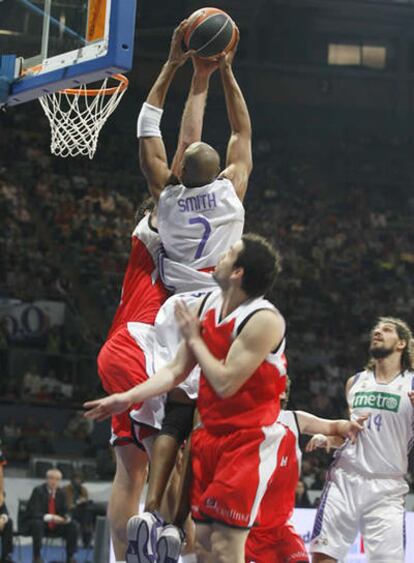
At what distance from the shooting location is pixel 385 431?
8.21 m

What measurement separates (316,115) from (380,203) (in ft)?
9.08

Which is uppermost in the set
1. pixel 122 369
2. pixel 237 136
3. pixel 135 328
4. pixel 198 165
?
Answer: pixel 237 136

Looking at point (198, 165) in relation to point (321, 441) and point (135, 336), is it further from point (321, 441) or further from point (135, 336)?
point (321, 441)

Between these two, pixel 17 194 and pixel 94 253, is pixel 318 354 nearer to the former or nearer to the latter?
pixel 94 253

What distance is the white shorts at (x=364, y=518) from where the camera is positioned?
8.06m

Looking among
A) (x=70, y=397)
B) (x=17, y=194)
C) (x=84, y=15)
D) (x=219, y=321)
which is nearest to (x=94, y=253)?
(x=17, y=194)

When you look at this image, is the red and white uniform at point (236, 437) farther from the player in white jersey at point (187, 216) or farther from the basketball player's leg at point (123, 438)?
the basketball player's leg at point (123, 438)


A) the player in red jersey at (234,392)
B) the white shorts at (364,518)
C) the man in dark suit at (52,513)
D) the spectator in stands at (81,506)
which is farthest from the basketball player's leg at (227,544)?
the spectator in stands at (81,506)

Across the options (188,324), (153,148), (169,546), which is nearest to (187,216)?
(153,148)

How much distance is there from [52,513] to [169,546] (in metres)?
8.39

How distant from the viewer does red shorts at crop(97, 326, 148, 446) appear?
554 cm

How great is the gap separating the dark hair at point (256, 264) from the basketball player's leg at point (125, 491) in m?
1.35

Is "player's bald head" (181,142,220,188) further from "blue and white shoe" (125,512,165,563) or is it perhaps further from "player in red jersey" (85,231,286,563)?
"blue and white shoe" (125,512,165,563)

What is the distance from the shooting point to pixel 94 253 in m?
19.7
